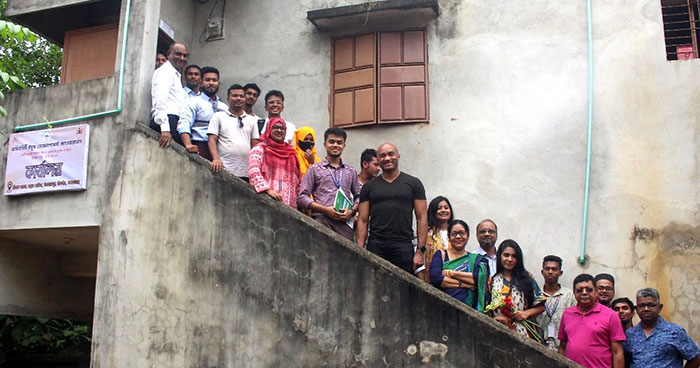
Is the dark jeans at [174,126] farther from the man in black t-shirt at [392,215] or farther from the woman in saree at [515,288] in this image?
the woman in saree at [515,288]

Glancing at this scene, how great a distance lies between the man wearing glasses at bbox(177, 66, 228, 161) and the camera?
6.17 metres

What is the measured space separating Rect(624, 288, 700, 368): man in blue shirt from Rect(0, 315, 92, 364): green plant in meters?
8.58

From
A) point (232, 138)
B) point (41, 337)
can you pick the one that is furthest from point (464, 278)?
point (41, 337)

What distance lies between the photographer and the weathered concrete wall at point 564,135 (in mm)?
6895

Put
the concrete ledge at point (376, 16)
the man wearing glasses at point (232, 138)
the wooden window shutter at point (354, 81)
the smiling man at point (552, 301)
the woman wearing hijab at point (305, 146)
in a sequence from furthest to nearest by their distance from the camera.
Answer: the wooden window shutter at point (354, 81), the concrete ledge at point (376, 16), the woman wearing hijab at point (305, 146), the man wearing glasses at point (232, 138), the smiling man at point (552, 301)

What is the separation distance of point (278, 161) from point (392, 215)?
1142mm

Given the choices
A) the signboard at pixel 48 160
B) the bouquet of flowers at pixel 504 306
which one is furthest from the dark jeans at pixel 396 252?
the signboard at pixel 48 160

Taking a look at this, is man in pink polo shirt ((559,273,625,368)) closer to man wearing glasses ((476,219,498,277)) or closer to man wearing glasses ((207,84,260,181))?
man wearing glasses ((476,219,498,277))

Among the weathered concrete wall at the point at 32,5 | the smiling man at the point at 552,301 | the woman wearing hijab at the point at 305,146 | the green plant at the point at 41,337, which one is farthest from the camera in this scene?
the green plant at the point at 41,337

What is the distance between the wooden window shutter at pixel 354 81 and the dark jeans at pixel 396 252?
280 centimetres

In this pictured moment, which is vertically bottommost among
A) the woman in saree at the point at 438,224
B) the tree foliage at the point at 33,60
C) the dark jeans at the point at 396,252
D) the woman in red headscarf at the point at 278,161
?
the dark jeans at the point at 396,252

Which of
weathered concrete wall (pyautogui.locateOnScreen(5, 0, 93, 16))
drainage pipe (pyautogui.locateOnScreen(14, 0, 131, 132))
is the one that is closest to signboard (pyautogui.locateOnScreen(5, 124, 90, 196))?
drainage pipe (pyautogui.locateOnScreen(14, 0, 131, 132))

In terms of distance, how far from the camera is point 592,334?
15.9 feet

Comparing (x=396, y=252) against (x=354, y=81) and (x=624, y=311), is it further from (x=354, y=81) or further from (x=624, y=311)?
(x=354, y=81)
